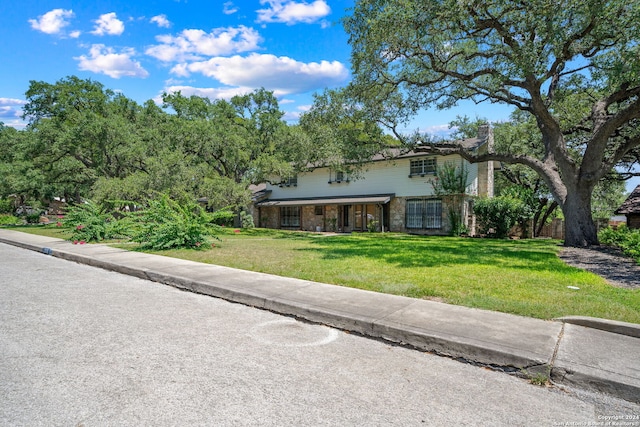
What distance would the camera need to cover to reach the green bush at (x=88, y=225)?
15977mm

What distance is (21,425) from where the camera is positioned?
2631 millimetres

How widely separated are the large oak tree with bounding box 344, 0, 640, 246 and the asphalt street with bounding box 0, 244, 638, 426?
11373 millimetres

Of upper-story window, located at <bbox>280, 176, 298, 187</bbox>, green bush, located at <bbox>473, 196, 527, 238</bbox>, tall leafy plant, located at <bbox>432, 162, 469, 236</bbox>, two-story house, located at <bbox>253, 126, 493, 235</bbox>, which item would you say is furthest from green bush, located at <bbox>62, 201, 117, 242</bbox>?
green bush, located at <bbox>473, 196, 527, 238</bbox>

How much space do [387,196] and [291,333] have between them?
72.9 ft

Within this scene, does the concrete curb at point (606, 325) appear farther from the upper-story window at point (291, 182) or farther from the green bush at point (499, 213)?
the upper-story window at point (291, 182)

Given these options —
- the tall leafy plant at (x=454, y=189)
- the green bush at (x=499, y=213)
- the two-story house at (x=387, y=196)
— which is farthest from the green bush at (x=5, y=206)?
the green bush at (x=499, y=213)

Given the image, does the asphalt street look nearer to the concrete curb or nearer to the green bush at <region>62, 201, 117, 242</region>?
the concrete curb

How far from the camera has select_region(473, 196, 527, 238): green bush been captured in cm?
2261

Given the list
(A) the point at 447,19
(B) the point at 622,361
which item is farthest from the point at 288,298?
(A) the point at 447,19

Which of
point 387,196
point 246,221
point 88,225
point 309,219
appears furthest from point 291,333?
point 246,221

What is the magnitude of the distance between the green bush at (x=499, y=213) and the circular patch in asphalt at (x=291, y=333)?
20939 mm

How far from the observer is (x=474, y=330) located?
4340mm

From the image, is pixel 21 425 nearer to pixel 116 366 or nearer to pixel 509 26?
pixel 116 366

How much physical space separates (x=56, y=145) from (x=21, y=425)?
96.2 feet
